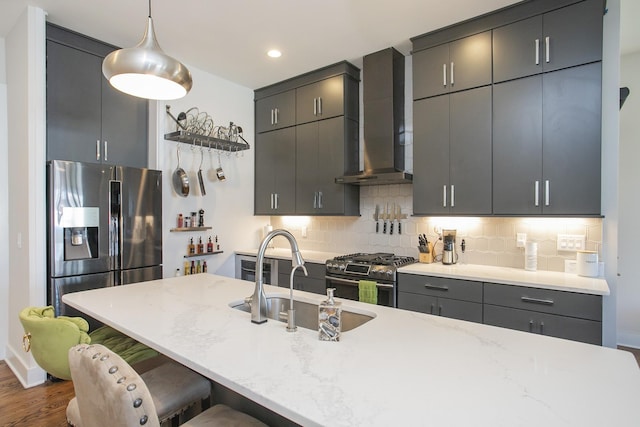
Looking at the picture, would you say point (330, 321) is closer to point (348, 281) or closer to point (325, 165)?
point (348, 281)

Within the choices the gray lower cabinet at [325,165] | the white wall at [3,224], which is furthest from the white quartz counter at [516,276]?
the white wall at [3,224]

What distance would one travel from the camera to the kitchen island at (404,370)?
33.0 inches

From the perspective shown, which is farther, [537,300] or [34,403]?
[34,403]

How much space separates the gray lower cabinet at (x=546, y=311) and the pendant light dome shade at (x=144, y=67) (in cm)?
237

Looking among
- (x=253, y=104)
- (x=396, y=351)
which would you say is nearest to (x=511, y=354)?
(x=396, y=351)

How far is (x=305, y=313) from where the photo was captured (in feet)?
6.23

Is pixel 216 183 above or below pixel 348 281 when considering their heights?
above

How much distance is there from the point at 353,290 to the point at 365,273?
Result: 0.21 meters

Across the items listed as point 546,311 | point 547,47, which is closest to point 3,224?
point 546,311

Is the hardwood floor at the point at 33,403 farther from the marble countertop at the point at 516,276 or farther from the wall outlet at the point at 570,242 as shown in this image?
the wall outlet at the point at 570,242

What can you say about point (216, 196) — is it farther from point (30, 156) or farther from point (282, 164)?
point (30, 156)

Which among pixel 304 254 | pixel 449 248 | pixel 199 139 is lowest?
pixel 304 254

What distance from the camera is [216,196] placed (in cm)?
416

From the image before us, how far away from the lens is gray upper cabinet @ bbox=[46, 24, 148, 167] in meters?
2.97
